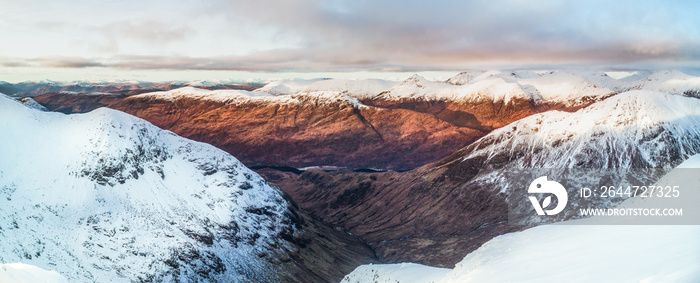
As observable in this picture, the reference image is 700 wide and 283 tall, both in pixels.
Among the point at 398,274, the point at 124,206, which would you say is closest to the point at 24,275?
the point at 398,274

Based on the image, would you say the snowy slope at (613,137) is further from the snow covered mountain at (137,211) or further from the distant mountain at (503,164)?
the snow covered mountain at (137,211)

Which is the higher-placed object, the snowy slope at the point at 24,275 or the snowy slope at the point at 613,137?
the snowy slope at the point at 24,275

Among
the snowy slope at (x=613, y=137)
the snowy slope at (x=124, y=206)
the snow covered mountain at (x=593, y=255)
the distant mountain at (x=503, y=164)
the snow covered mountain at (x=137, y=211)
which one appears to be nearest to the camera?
the snow covered mountain at (x=593, y=255)


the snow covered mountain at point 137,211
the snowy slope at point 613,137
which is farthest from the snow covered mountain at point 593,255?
the snowy slope at point 613,137

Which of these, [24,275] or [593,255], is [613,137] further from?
[24,275]

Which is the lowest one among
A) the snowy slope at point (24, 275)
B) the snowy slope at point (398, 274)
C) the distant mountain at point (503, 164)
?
the distant mountain at point (503, 164)

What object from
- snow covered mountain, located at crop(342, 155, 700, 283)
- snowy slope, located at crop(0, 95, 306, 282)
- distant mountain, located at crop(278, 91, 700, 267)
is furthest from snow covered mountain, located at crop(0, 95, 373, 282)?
snow covered mountain, located at crop(342, 155, 700, 283)
